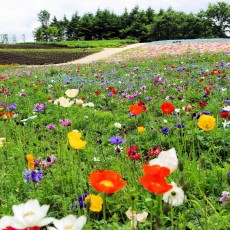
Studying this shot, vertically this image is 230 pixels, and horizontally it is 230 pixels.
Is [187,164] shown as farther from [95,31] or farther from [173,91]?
[95,31]

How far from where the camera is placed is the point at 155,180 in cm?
112

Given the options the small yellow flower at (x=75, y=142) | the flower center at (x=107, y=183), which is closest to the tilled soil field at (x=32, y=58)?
the small yellow flower at (x=75, y=142)

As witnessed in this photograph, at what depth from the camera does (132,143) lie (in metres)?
4.26

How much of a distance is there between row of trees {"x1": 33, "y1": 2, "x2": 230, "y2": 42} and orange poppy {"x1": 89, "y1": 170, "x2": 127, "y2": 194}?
47.4 meters

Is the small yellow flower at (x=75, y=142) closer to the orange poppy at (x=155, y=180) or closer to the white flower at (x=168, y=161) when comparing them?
the white flower at (x=168, y=161)

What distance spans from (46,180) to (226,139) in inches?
74.0

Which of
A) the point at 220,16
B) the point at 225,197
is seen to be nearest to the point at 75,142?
the point at 225,197

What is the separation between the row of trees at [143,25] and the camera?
47500 millimetres

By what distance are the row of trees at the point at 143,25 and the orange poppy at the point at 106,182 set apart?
4739cm

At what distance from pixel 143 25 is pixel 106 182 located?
53074 millimetres

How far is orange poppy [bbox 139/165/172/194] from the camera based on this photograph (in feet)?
3.52

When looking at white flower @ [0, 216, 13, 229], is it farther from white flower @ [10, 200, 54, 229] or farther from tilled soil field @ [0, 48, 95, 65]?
tilled soil field @ [0, 48, 95, 65]

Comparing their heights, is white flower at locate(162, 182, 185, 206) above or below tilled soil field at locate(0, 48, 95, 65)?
above

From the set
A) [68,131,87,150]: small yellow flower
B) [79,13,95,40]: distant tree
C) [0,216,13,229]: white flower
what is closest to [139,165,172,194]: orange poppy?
[0,216,13,229]: white flower
